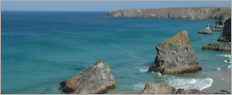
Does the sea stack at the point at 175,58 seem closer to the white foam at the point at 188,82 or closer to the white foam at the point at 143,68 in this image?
the white foam at the point at 143,68

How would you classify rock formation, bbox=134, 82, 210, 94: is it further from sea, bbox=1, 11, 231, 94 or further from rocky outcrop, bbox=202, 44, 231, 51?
rocky outcrop, bbox=202, 44, 231, 51

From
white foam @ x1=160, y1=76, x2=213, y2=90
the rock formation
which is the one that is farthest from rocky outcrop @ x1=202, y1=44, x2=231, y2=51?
the rock formation

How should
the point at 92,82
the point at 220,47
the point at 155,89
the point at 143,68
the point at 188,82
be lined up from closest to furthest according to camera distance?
the point at 155,89, the point at 92,82, the point at 188,82, the point at 143,68, the point at 220,47

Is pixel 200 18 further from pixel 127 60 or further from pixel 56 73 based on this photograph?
pixel 56 73

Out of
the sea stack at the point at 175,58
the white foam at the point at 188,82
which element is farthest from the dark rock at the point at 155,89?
the sea stack at the point at 175,58

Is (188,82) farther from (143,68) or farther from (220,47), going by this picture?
(220,47)

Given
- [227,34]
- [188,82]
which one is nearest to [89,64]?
[188,82]

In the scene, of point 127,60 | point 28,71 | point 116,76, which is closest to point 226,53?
point 127,60
